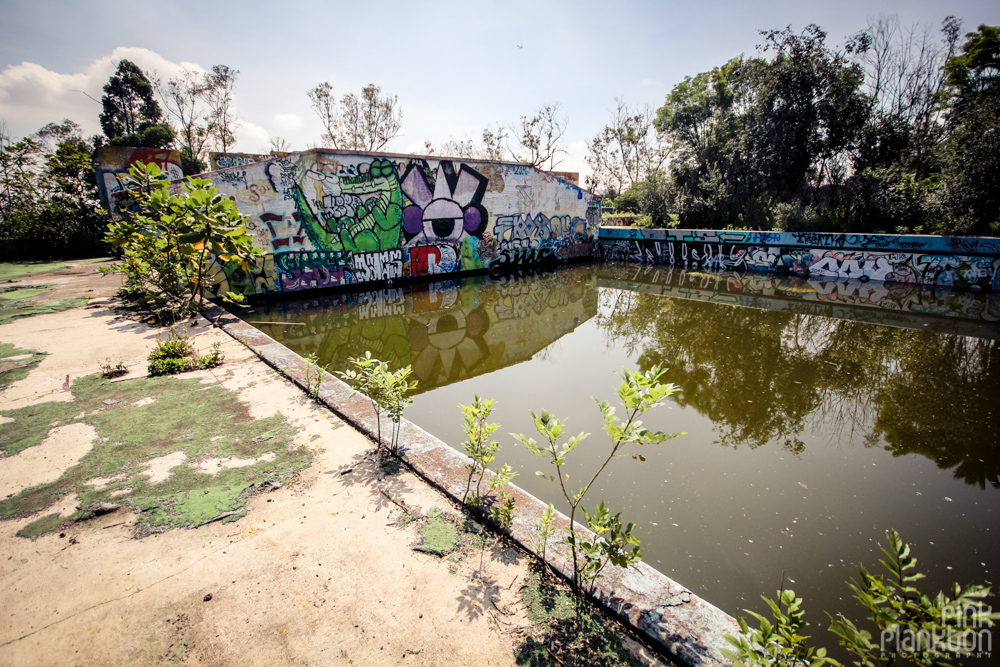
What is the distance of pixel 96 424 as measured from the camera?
143 inches

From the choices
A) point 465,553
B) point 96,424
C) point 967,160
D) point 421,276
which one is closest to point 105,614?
point 465,553

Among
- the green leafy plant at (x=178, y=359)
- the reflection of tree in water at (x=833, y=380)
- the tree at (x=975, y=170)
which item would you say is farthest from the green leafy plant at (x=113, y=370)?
the tree at (x=975, y=170)

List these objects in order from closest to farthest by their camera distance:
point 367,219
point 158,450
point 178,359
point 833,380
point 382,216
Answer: point 158,450
point 178,359
point 833,380
point 367,219
point 382,216

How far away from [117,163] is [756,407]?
20056mm

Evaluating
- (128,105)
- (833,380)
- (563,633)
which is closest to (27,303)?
(563,633)

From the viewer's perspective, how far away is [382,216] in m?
11.6

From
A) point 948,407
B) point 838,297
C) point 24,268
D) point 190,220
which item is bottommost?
point 948,407

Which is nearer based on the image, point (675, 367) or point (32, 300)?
point (675, 367)

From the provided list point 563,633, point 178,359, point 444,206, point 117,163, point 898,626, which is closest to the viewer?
point 898,626

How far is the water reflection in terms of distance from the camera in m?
6.29

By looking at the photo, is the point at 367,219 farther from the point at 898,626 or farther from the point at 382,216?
the point at 898,626

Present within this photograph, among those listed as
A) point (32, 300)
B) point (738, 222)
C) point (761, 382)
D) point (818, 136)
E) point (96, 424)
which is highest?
point (818, 136)

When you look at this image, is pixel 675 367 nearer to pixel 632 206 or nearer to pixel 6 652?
pixel 6 652

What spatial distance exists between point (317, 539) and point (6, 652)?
126cm
